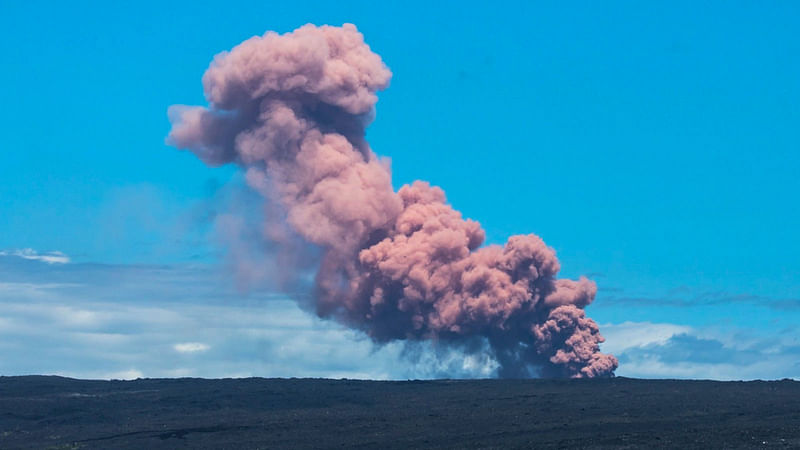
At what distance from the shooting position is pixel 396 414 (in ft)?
371

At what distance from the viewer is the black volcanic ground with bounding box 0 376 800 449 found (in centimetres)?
9338

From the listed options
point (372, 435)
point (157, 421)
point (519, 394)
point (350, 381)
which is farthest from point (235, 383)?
point (372, 435)

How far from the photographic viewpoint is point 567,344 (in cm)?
14162

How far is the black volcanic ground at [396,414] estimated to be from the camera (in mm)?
93375

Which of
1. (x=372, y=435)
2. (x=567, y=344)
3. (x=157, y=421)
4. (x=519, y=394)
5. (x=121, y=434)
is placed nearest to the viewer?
(x=372, y=435)

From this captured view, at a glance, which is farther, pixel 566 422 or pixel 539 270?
pixel 539 270

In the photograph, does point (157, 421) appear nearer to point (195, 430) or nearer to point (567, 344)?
point (195, 430)

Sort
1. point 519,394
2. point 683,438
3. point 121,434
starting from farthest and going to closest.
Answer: point 519,394, point 121,434, point 683,438

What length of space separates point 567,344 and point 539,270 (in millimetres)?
9351

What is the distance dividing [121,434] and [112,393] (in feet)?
93.0

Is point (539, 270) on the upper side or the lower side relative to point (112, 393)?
upper

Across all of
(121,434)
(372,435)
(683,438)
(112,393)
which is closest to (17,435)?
(121,434)

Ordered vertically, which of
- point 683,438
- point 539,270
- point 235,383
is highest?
point 539,270

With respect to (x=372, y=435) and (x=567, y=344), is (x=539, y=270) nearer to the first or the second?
(x=567, y=344)
